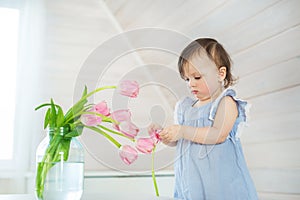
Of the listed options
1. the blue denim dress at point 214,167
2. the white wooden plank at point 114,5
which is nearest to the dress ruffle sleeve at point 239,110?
the blue denim dress at point 214,167

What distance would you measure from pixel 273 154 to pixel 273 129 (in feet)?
0.33

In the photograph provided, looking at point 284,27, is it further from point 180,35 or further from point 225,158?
point 180,35

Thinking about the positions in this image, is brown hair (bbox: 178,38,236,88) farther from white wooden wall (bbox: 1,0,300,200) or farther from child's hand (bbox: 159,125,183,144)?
child's hand (bbox: 159,125,183,144)

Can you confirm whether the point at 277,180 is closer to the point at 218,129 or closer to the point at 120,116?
the point at 218,129

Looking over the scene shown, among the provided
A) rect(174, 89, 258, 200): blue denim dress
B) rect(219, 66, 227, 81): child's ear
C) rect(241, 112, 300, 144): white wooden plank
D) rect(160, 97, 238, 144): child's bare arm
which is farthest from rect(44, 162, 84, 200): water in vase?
rect(241, 112, 300, 144): white wooden plank

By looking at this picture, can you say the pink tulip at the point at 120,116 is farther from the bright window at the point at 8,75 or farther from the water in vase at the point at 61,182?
the bright window at the point at 8,75

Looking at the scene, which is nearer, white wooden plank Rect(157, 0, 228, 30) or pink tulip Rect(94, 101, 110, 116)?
pink tulip Rect(94, 101, 110, 116)

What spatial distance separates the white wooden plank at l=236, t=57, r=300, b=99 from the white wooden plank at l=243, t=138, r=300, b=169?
0.20 metres

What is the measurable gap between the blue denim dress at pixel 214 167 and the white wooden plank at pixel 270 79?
0.21 metres

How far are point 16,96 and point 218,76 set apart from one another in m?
1.23

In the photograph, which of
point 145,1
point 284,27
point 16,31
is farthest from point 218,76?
point 16,31

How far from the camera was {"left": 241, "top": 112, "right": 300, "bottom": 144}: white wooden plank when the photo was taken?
1395 mm

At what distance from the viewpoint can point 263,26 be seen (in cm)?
140

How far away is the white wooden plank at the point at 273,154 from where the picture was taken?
1416 millimetres
